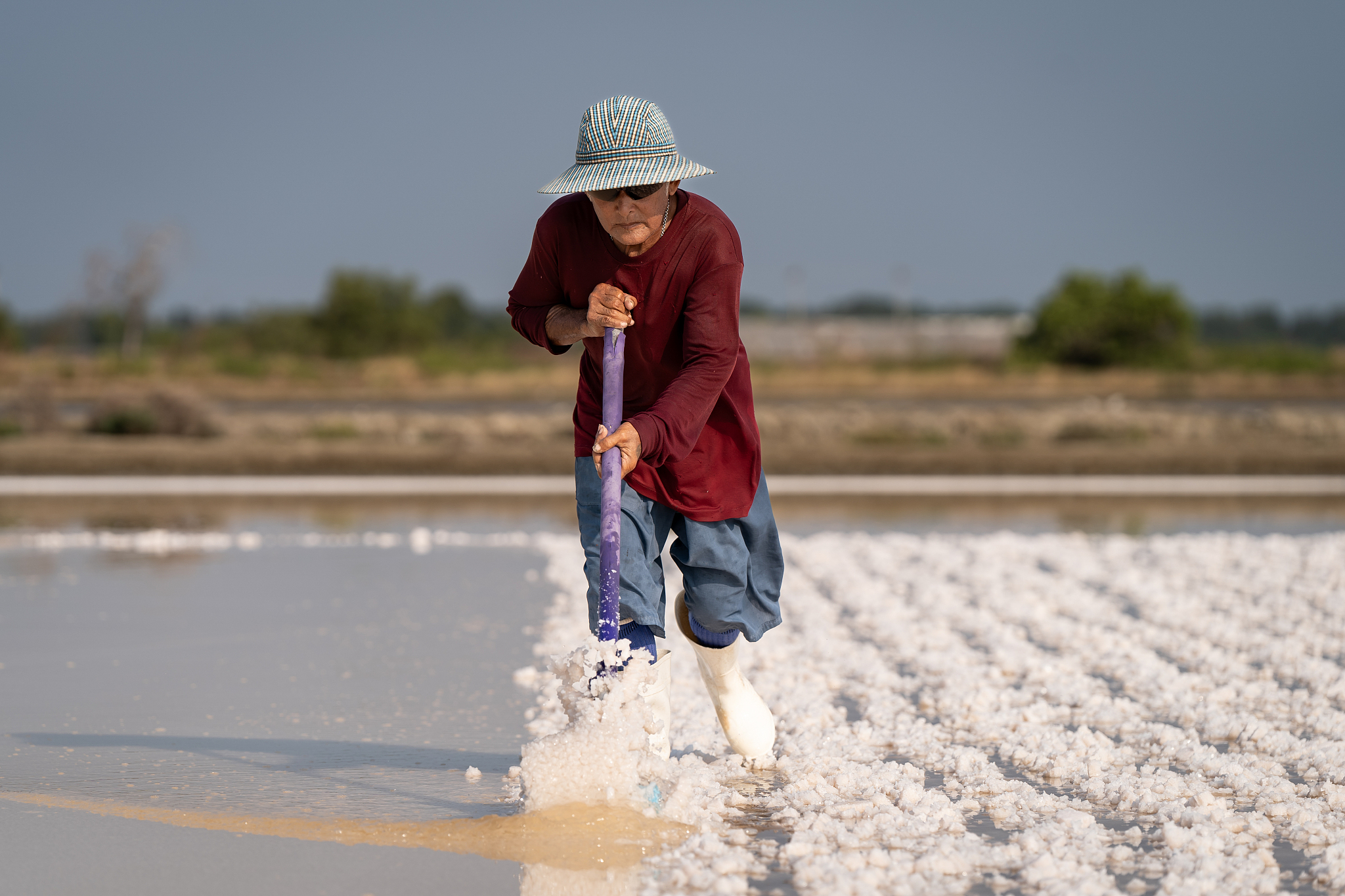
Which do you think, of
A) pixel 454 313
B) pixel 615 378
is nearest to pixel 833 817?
pixel 615 378

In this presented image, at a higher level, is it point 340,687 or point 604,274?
point 604,274

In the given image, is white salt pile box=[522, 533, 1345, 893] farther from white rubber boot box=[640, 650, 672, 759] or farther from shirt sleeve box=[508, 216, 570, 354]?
shirt sleeve box=[508, 216, 570, 354]

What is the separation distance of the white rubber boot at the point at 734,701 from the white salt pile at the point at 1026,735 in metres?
0.09

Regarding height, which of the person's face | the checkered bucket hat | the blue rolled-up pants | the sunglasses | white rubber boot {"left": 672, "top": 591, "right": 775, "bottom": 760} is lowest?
white rubber boot {"left": 672, "top": 591, "right": 775, "bottom": 760}

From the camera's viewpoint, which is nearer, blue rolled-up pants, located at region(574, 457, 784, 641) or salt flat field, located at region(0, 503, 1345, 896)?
salt flat field, located at region(0, 503, 1345, 896)

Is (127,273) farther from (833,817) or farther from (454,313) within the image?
(833,817)

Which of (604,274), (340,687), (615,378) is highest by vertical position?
(604,274)

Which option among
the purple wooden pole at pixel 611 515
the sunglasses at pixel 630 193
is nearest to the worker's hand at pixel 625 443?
the purple wooden pole at pixel 611 515

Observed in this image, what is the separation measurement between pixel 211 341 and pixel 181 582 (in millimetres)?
44670

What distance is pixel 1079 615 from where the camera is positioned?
20.9ft

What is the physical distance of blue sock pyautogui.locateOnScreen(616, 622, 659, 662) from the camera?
351 cm

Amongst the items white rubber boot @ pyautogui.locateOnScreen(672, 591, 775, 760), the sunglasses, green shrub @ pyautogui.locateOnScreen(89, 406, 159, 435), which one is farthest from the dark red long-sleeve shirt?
green shrub @ pyautogui.locateOnScreen(89, 406, 159, 435)

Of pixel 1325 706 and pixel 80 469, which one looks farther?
pixel 80 469

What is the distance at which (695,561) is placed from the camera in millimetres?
3578
